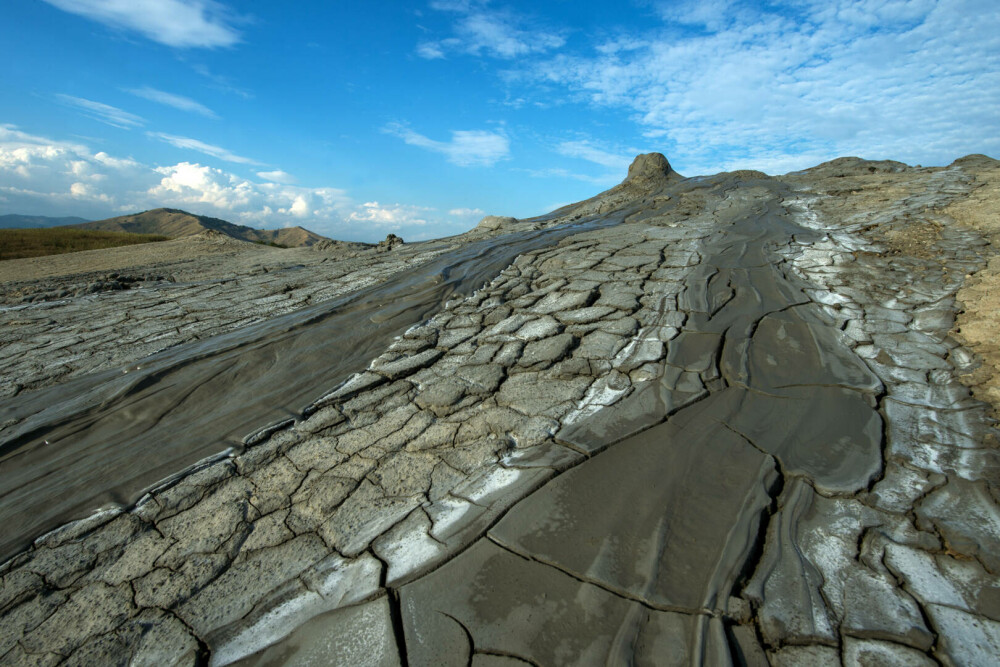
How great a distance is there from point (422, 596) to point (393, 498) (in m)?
0.56

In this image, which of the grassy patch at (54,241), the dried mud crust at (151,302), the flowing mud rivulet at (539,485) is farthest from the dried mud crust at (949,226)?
the grassy patch at (54,241)

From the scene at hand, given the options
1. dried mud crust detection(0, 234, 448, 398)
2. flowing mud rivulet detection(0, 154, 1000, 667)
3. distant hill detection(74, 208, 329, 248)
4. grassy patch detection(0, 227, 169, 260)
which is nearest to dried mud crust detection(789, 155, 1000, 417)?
flowing mud rivulet detection(0, 154, 1000, 667)

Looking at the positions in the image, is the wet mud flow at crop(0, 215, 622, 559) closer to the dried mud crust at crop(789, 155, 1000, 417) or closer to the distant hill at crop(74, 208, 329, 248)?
the dried mud crust at crop(789, 155, 1000, 417)

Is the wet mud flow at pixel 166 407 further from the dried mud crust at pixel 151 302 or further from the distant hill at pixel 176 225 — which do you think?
the distant hill at pixel 176 225

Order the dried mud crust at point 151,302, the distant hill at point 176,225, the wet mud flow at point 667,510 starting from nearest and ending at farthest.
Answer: the wet mud flow at point 667,510 < the dried mud crust at point 151,302 < the distant hill at point 176,225

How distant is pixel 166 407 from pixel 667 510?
313 cm

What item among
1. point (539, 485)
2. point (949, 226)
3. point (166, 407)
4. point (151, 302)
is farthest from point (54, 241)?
point (949, 226)

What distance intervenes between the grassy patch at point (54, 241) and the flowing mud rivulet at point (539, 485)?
10.4 metres

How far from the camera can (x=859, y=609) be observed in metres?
1.43

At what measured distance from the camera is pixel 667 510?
186cm

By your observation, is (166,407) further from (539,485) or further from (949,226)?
(949,226)

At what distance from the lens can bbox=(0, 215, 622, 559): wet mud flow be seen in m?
2.33

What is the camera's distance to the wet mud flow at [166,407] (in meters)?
2.33

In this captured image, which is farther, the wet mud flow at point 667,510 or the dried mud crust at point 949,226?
the dried mud crust at point 949,226
